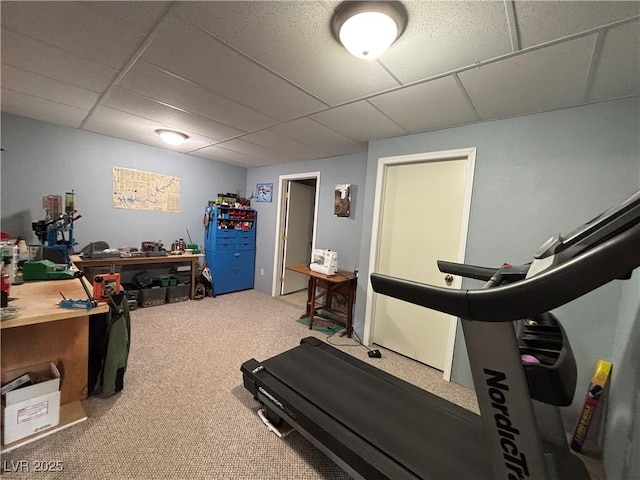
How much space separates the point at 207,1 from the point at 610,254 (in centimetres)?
168

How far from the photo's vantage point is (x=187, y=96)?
6.70 feet

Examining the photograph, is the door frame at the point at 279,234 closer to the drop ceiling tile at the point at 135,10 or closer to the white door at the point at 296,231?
the white door at the point at 296,231

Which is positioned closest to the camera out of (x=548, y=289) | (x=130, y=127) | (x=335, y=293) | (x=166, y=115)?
(x=548, y=289)

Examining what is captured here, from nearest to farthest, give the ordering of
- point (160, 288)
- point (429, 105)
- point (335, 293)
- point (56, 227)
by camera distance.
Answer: point (429, 105) → point (56, 227) → point (335, 293) → point (160, 288)

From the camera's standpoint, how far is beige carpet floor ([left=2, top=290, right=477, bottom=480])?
54.1 inches

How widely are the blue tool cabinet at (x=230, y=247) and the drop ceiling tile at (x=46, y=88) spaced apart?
6.62ft

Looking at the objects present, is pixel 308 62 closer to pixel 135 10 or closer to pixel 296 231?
pixel 135 10

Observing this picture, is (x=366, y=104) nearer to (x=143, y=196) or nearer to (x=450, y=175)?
(x=450, y=175)

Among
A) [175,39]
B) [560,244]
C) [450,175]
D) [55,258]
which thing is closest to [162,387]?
[55,258]

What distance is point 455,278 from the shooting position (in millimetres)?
2357

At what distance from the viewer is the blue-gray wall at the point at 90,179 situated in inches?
113

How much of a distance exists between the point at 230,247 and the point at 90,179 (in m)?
2.03

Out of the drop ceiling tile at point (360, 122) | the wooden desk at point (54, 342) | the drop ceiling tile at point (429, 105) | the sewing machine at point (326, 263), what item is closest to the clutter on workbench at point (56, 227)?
the wooden desk at point (54, 342)

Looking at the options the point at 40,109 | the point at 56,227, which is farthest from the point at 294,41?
the point at 56,227
